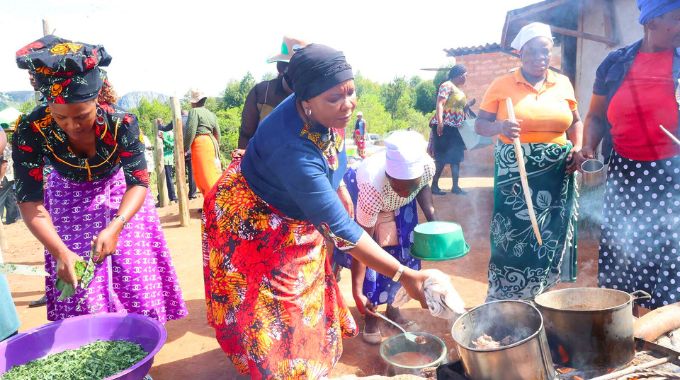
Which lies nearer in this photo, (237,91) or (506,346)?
(506,346)

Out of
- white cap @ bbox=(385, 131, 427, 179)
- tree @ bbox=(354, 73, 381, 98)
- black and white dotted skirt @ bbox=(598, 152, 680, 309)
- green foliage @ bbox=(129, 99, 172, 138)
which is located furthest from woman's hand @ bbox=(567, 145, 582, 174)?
tree @ bbox=(354, 73, 381, 98)

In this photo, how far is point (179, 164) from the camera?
7.36 metres

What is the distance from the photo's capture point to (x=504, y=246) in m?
3.33

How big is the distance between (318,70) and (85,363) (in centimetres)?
186

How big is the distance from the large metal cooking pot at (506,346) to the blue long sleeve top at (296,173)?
25.1 inches

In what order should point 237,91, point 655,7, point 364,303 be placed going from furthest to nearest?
point 237,91
point 364,303
point 655,7

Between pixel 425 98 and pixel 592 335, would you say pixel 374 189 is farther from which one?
pixel 425 98

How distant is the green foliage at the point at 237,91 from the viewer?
2345 cm

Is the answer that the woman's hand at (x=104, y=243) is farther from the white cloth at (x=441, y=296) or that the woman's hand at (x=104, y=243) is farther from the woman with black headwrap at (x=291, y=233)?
the white cloth at (x=441, y=296)

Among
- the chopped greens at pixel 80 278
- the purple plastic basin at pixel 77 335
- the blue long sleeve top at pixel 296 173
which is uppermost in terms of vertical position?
the blue long sleeve top at pixel 296 173

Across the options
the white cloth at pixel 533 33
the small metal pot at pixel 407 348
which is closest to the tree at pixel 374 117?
the white cloth at pixel 533 33

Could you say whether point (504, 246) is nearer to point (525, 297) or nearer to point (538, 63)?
point (525, 297)

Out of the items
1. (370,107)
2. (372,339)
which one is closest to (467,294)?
(372,339)

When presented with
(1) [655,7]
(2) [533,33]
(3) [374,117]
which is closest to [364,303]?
(2) [533,33]
